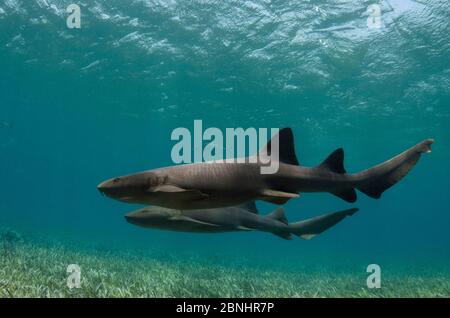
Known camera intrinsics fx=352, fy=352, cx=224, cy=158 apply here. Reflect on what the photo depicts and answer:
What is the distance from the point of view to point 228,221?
248 inches

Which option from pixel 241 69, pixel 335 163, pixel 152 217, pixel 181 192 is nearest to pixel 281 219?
pixel 335 163

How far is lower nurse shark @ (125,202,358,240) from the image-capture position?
6172 millimetres

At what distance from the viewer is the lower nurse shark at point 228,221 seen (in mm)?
6172

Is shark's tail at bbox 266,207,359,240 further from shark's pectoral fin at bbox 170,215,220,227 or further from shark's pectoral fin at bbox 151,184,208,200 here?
shark's pectoral fin at bbox 151,184,208,200

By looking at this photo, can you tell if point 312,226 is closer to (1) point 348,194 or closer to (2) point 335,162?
(1) point 348,194

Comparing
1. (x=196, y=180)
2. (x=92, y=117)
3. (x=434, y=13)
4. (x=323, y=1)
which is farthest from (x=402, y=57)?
(x=92, y=117)

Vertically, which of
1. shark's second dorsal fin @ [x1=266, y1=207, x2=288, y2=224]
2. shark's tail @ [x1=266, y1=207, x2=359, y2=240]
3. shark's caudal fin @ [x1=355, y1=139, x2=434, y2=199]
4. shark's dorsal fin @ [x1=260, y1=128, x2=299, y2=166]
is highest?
shark's dorsal fin @ [x1=260, y1=128, x2=299, y2=166]

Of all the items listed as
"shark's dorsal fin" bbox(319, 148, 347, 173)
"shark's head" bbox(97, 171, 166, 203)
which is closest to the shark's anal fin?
"shark's dorsal fin" bbox(319, 148, 347, 173)

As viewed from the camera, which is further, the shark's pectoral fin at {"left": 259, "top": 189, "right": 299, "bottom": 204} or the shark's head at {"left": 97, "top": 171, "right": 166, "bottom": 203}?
the shark's pectoral fin at {"left": 259, "top": 189, "right": 299, "bottom": 204}

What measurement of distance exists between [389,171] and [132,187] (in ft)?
11.8

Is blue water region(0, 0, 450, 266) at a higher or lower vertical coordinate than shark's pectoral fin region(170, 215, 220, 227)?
higher

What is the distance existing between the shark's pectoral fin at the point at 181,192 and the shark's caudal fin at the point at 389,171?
240cm

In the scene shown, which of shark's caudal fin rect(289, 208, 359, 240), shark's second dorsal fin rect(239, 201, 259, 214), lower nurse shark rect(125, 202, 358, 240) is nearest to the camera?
lower nurse shark rect(125, 202, 358, 240)

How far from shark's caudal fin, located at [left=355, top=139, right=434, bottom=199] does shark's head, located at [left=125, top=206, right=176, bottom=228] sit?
10.5 feet
